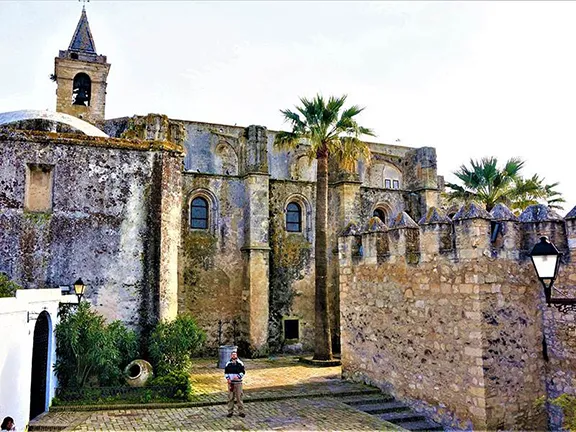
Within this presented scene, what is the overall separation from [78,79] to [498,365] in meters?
A: 29.8

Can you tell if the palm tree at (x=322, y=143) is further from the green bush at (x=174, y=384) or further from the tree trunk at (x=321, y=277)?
the green bush at (x=174, y=384)

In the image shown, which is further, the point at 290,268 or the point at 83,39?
the point at 83,39

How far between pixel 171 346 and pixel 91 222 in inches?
160

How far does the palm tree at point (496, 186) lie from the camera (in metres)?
20.2

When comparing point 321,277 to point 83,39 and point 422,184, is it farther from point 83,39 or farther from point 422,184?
point 83,39

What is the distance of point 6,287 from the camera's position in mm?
11391

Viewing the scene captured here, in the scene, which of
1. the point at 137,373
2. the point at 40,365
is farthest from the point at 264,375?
the point at 40,365

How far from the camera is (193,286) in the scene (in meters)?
20.7

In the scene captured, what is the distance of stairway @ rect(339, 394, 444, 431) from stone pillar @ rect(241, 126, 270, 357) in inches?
323

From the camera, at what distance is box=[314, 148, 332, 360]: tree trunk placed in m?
18.2

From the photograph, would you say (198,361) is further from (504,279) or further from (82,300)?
(504,279)

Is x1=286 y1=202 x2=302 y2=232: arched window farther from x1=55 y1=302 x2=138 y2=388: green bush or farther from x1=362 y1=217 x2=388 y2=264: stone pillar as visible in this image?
x1=55 y1=302 x2=138 y2=388: green bush

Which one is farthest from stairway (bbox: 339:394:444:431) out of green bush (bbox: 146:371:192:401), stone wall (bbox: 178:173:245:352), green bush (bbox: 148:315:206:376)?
stone wall (bbox: 178:173:245:352)

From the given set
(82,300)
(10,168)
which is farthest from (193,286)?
(10,168)
